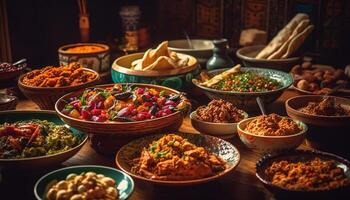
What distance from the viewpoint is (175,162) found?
6.81 feet

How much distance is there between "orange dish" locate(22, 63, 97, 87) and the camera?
3.03m

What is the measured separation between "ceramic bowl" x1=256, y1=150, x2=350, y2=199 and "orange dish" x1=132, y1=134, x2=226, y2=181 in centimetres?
19

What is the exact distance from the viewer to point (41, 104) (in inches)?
121

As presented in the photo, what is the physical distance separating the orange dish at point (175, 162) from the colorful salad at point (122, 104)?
257 millimetres

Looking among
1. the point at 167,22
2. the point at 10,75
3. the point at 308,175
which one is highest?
the point at 167,22

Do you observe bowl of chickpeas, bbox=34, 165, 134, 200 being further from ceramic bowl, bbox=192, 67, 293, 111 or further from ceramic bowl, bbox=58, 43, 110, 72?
ceramic bowl, bbox=58, 43, 110, 72

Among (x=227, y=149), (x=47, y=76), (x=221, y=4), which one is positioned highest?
(x=221, y=4)

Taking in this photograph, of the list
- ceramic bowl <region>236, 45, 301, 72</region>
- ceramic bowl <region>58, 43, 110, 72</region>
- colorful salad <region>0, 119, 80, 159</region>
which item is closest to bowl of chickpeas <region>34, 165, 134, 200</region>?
colorful salad <region>0, 119, 80, 159</region>

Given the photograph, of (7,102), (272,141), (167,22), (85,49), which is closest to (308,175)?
(272,141)

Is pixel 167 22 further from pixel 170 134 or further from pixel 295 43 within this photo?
pixel 170 134

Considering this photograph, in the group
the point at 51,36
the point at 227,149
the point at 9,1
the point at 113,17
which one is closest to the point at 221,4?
the point at 113,17

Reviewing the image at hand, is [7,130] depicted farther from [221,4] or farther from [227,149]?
[221,4]

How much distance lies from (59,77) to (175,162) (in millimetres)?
1308

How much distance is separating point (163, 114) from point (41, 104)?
1.00 m
